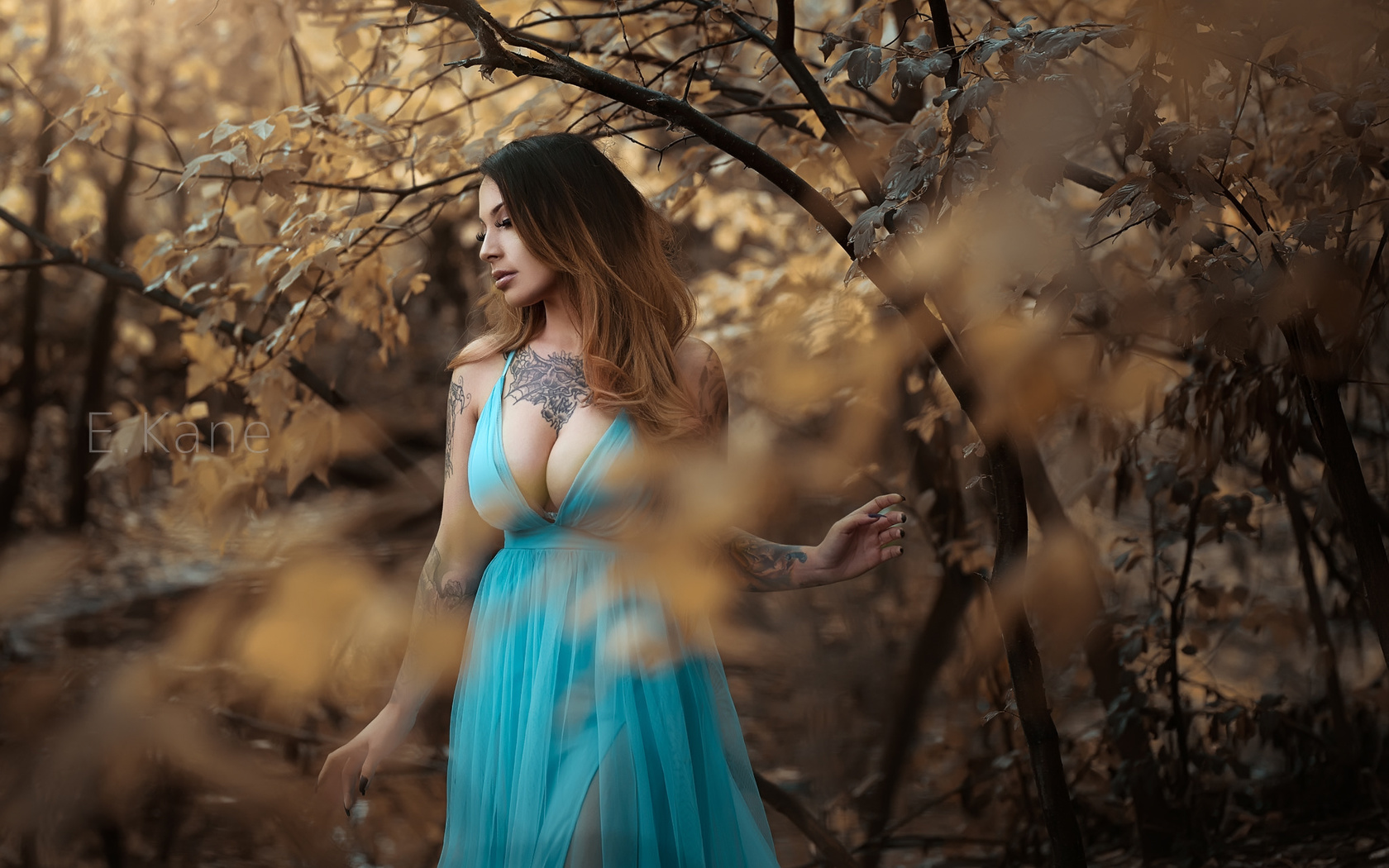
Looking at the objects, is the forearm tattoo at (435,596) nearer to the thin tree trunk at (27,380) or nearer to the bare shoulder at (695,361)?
the bare shoulder at (695,361)

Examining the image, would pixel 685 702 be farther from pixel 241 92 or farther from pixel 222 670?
pixel 241 92

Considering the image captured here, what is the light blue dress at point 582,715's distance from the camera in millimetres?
1260

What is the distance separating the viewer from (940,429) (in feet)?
9.57

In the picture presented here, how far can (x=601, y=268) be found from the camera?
138 cm

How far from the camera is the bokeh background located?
123cm

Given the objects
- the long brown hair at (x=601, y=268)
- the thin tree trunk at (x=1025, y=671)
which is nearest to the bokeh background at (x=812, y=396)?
the thin tree trunk at (x=1025, y=671)

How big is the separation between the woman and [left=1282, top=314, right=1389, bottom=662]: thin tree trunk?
22.4 inches

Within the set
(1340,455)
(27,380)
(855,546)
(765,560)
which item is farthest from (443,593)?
(27,380)

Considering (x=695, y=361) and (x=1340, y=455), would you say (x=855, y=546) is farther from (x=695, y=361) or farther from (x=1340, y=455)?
(x=1340, y=455)

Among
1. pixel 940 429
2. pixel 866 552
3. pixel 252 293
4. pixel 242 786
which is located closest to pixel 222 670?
pixel 242 786

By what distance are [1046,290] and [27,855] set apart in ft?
9.95

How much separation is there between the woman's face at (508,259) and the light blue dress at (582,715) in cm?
13

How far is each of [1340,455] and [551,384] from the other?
1047mm

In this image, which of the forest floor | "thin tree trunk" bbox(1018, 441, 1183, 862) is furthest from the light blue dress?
the forest floor
